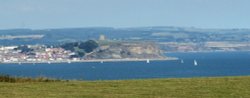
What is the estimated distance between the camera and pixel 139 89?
14.9 meters

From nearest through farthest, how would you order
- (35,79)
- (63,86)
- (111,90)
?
1. (111,90)
2. (63,86)
3. (35,79)

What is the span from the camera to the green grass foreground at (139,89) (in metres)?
13.9

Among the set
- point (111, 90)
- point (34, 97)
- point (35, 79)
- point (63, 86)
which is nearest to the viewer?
point (34, 97)

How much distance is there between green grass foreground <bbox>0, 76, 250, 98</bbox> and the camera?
1385 centimetres

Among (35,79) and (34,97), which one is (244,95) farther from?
(35,79)

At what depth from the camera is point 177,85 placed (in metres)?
15.7

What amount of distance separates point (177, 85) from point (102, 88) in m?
1.76

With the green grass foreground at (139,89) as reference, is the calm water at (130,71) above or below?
below

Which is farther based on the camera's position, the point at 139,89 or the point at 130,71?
the point at 130,71

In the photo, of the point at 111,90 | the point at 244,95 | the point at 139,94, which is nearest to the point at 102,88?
the point at 111,90

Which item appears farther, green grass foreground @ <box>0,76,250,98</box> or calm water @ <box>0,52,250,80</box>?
calm water @ <box>0,52,250,80</box>

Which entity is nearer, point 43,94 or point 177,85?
point 43,94

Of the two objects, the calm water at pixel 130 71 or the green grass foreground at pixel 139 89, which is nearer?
the green grass foreground at pixel 139 89

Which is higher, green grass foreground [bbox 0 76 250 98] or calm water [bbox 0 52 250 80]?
green grass foreground [bbox 0 76 250 98]
